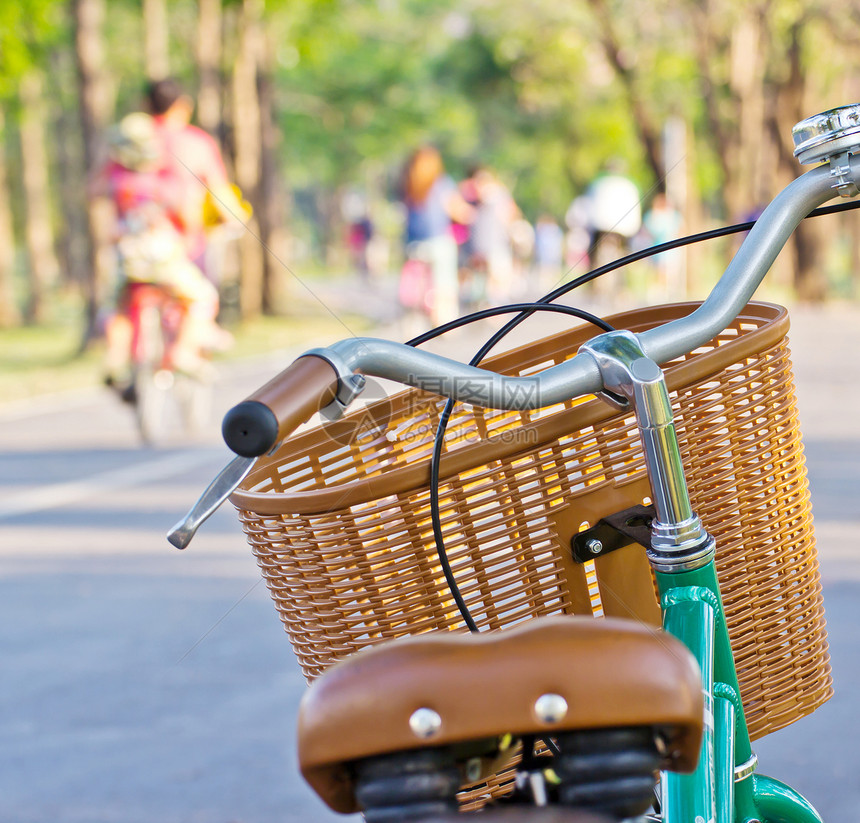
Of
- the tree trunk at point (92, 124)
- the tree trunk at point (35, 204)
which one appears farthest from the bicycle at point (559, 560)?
the tree trunk at point (35, 204)

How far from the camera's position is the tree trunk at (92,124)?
14641mm

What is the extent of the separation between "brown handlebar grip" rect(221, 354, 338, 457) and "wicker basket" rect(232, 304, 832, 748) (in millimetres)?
255

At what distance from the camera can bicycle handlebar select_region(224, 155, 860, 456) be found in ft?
3.80

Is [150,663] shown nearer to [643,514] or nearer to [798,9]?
[643,514]

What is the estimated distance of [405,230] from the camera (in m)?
13.4

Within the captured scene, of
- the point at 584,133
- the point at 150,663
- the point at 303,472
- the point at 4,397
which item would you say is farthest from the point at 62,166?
the point at 303,472

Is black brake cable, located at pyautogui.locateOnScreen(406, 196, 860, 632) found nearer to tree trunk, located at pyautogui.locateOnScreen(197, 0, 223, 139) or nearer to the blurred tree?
the blurred tree

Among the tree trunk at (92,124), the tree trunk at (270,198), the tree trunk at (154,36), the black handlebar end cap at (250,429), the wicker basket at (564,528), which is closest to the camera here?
the black handlebar end cap at (250,429)

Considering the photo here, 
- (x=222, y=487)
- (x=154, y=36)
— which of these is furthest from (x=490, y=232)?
(x=222, y=487)

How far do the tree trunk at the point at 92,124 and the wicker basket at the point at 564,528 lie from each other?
45.0 feet

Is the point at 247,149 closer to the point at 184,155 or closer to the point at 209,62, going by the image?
the point at 209,62

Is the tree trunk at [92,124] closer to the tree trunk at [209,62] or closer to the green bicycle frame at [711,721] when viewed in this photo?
the tree trunk at [209,62]

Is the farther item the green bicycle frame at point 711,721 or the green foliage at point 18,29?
the green foliage at point 18,29
